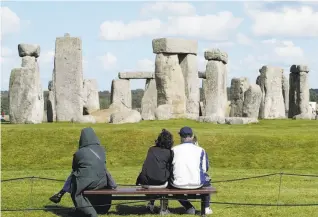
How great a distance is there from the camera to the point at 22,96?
97.2 ft

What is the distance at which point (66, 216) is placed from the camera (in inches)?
509

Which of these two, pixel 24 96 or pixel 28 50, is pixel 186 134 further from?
pixel 28 50

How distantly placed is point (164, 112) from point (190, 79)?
2.81 meters

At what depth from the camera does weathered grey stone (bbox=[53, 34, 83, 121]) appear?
32750mm

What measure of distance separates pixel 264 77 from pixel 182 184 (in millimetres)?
29011

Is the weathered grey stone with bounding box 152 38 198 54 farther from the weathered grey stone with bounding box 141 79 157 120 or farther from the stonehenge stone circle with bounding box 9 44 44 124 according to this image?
the stonehenge stone circle with bounding box 9 44 44 124

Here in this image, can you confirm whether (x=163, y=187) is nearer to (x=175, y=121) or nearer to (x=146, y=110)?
(x=175, y=121)

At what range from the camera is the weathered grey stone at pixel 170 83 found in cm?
3412

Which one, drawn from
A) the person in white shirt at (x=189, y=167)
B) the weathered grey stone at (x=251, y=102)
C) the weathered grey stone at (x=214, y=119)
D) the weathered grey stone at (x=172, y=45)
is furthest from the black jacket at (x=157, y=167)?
the weathered grey stone at (x=251, y=102)

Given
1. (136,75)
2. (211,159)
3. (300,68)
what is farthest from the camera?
(136,75)

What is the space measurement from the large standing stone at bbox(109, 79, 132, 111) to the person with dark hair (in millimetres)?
31833

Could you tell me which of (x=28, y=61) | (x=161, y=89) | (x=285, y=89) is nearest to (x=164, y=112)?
(x=161, y=89)

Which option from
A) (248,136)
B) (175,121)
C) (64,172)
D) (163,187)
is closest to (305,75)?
(175,121)

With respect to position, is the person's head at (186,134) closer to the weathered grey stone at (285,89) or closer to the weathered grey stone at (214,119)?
the weathered grey stone at (214,119)
